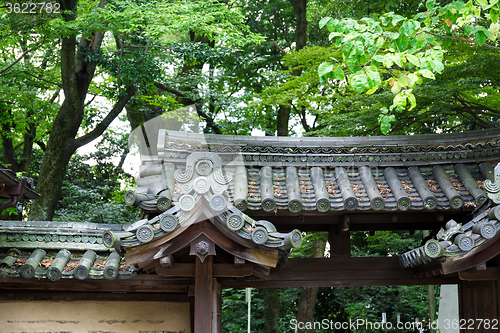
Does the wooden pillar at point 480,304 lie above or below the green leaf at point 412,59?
below

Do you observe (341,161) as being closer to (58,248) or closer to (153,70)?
(58,248)

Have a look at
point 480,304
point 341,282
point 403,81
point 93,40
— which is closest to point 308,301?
point 341,282

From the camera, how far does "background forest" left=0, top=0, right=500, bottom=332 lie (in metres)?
10.7

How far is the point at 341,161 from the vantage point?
6574 mm

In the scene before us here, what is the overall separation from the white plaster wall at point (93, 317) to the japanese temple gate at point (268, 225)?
4.0 inches

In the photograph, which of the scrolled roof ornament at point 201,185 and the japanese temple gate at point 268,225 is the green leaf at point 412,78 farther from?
the scrolled roof ornament at point 201,185

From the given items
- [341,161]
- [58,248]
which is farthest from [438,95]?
[58,248]

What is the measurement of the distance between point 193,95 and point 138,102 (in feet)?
8.11

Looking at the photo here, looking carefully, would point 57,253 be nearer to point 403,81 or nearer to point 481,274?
point 403,81

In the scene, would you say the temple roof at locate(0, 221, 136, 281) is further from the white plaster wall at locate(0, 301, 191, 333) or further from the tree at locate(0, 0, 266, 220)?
the tree at locate(0, 0, 266, 220)

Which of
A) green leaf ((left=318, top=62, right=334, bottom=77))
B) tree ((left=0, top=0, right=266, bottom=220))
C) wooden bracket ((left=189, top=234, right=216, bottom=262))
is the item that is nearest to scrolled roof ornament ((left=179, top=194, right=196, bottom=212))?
wooden bracket ((left=189, top=234, right=216, bottom=262))

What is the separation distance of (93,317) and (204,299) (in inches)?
73.5

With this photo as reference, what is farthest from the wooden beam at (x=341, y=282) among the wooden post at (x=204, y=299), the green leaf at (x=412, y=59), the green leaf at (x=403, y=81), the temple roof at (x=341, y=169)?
the green leaf at (x=412, y=59)

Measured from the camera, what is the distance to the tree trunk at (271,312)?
14.7 metres
